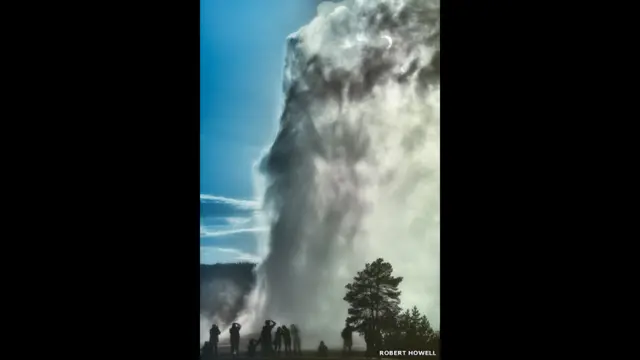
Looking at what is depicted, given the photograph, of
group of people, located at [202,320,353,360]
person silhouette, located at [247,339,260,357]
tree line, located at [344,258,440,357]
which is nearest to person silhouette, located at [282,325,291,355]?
group of people, located at [202,320,353,360]

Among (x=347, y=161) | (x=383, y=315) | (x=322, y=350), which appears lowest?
(x=322, y=350)

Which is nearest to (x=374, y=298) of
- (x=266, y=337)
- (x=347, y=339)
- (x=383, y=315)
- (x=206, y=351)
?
(x=383, y=315)

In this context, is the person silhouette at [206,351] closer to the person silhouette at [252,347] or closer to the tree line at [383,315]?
the person silhouette at [252,347]

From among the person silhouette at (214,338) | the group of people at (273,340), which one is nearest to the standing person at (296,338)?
the group of people at (273,340)

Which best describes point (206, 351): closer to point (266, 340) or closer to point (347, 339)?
point (266, 340)

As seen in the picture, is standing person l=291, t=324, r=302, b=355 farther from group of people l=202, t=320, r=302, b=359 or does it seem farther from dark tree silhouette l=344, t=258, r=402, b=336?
dark tree silhouette l=344, t=258, r=402, b=336
